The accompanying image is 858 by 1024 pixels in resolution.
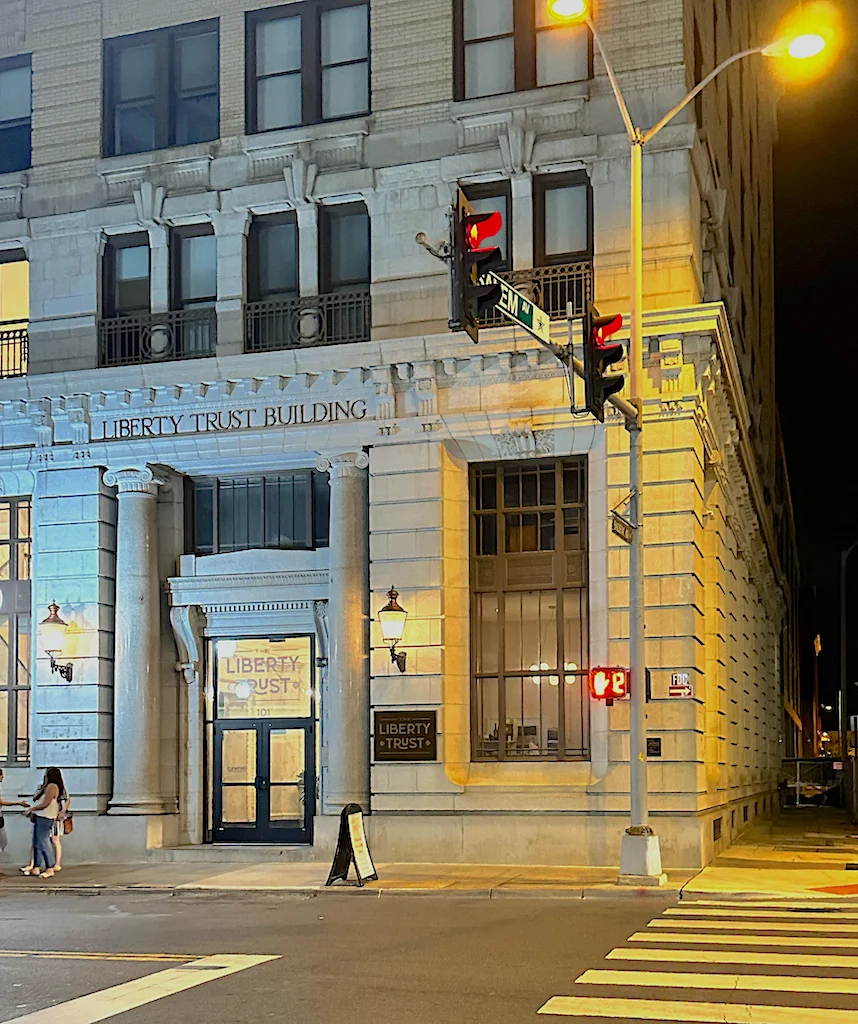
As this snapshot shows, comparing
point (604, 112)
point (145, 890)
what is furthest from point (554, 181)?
point (145, 890)

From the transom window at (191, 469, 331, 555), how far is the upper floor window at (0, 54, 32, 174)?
769cm

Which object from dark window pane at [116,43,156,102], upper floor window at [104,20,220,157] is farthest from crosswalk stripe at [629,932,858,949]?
dark window pane at [116,43,156,102]

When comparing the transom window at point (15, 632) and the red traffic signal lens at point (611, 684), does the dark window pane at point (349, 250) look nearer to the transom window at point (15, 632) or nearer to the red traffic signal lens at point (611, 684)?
the transom window at point (15, 632)

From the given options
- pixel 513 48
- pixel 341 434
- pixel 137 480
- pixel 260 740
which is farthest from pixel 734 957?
pixel 513 48

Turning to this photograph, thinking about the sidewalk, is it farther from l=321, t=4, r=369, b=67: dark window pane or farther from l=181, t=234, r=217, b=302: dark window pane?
l=321, t=4, r=369, b=67: dark window pane

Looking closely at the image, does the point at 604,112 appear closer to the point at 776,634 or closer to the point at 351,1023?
the point at 351,1023

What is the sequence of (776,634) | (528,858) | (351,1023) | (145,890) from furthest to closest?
(776,634)
(528,858)
(145,890)
(351,1023)

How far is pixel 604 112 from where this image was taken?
→ 80.0 ft

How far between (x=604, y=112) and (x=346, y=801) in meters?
12.5

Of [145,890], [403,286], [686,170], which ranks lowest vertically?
[145,890]

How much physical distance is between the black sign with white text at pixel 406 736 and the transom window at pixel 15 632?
23.9 feet

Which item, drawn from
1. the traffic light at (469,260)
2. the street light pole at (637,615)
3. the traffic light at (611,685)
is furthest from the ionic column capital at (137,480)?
the traffic light at (469,260)

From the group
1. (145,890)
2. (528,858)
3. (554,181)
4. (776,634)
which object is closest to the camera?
(145,890)

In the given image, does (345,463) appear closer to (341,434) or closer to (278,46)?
(341,434)
